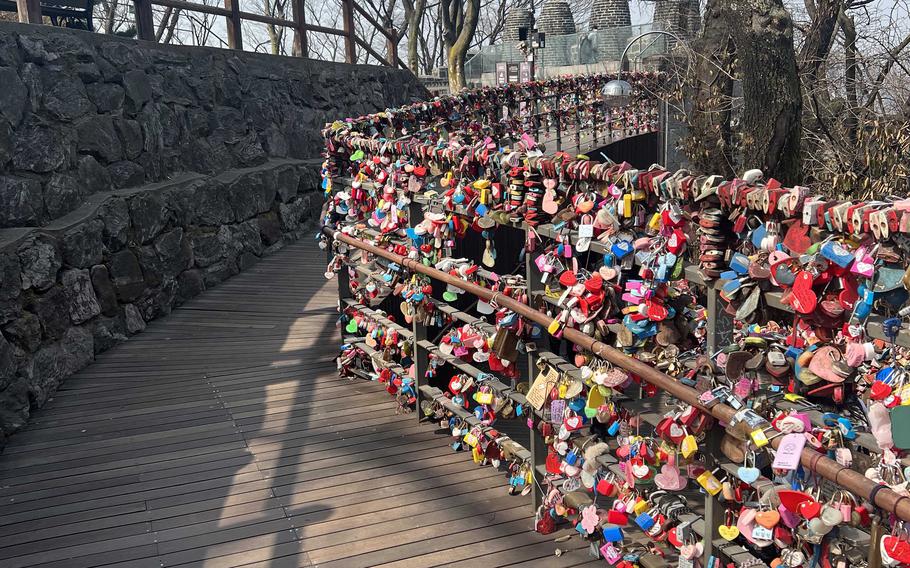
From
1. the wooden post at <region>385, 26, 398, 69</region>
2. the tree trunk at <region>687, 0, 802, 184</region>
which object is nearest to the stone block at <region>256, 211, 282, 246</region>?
the tree trunk at <region>687, 0, 802, 184</region>

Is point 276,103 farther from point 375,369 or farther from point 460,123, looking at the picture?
point 375,369

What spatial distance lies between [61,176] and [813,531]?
229 inches

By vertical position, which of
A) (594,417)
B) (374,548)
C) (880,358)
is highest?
(880,358)

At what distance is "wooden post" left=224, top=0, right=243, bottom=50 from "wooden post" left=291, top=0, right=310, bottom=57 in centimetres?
140

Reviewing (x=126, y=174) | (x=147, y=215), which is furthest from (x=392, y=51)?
(x=147, y=215)

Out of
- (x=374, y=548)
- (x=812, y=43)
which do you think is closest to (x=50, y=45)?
(x=374, y=548)

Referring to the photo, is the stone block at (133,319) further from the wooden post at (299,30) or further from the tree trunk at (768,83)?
the wooden post at (299,30)

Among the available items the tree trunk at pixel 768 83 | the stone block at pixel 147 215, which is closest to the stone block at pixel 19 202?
the stone block at pixel 147 215

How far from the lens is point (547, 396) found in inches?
136

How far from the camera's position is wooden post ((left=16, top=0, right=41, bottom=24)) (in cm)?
677

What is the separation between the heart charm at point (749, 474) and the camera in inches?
95.8

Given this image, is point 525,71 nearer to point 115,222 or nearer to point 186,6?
point 186,6

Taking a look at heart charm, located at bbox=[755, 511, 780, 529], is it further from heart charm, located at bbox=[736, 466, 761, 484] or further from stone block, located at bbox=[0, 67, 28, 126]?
stone block, located at bbox=[0, 67, 28, 126]

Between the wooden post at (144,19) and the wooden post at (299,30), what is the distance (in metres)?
3.02
